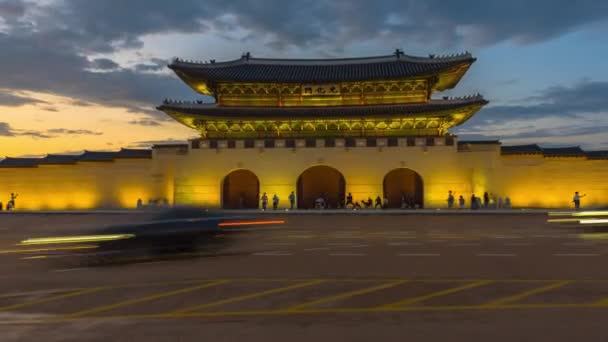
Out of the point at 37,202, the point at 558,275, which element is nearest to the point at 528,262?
the point at 558,275

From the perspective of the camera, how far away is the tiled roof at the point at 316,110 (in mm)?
31797

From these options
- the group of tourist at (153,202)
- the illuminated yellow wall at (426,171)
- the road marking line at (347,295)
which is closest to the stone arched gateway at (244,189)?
the illuminated yellow wall at (426,171)

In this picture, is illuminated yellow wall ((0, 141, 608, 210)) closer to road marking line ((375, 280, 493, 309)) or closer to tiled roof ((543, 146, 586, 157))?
tiled roof ((543, 146, 586, 157))

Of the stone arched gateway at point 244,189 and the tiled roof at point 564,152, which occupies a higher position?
the tiled roof at point 564,152

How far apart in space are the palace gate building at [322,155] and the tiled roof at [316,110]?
0.26ft

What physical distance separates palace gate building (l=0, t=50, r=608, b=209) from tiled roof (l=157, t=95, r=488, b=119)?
0.08 meters

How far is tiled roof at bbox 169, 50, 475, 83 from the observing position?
3344cm

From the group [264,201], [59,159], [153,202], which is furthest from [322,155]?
[59,159]

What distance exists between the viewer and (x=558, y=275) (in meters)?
9.16

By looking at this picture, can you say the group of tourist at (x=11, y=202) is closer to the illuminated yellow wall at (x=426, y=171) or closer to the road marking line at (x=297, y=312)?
the illuminated yellow wall at (x=426, y=171)

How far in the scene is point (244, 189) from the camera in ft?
121

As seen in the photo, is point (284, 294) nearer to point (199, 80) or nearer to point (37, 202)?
point (199, 80)

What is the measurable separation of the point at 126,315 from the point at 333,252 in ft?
22.8

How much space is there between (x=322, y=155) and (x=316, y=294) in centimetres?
2502
